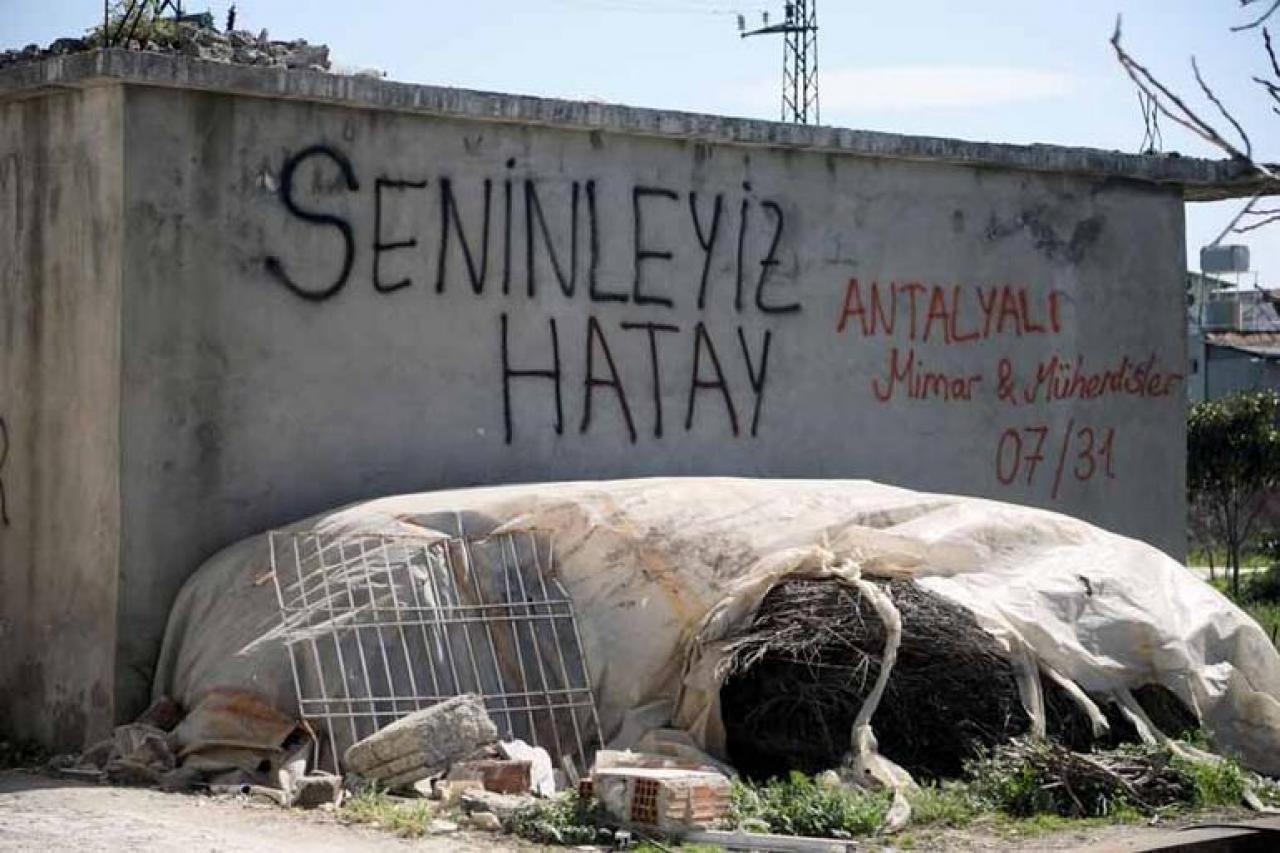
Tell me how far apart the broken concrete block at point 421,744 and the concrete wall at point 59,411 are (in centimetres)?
169

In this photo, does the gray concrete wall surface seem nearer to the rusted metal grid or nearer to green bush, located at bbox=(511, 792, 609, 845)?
the rusted metal grid

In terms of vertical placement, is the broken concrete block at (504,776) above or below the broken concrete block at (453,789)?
above

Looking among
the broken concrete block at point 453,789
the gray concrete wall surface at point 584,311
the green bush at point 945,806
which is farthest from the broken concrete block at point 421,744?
the green bush at point 945,806

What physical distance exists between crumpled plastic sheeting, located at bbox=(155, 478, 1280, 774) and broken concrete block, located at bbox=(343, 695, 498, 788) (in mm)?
570

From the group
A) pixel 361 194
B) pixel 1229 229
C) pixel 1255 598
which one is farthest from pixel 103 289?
pixel 1255 598

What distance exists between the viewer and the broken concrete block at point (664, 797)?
7703 millimetres

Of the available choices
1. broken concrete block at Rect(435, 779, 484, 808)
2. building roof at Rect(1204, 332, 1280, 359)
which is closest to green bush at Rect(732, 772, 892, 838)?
broken concrete block at Rect(435, 779, 484, 808)

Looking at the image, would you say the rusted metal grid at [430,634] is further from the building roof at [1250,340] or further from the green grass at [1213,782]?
the building roof at [1250,340]

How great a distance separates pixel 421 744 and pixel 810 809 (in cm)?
179

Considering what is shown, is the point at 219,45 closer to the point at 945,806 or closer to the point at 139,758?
the point at 139,758

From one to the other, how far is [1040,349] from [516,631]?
16.1ft

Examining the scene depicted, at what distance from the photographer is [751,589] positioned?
9.24 m

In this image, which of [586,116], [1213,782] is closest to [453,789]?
[1213,782]

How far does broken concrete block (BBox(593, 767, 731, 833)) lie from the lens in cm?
770
